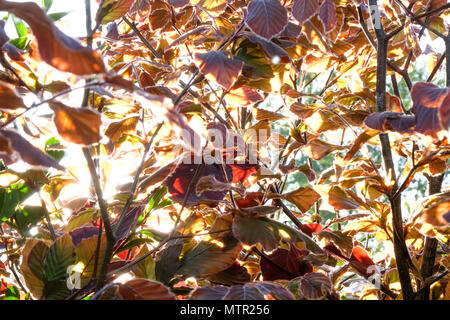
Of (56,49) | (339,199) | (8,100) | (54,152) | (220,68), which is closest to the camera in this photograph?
(56,49)

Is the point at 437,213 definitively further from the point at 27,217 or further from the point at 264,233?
the point at 27,217

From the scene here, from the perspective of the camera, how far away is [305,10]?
2.59ft

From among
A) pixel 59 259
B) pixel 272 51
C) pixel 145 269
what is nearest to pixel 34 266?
pixel 59 259

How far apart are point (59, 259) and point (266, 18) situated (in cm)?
53

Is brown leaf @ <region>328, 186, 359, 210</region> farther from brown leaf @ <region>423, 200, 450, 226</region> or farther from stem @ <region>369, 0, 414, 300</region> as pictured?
brown leaf @ <region>423, 200, 450, 226</region>

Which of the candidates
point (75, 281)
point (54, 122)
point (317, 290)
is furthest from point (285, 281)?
point (54, 122)

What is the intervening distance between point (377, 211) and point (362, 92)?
0.81ft

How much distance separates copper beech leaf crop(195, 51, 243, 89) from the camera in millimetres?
702

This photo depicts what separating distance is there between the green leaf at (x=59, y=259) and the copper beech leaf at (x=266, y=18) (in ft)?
1.55

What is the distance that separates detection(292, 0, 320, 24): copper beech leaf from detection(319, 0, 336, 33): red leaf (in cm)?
5

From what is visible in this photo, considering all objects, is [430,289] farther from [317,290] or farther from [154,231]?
[154,231]

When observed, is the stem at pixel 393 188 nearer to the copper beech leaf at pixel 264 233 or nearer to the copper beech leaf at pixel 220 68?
the copper beech leaf at pixel 264 233

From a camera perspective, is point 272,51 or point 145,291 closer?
point 145,291

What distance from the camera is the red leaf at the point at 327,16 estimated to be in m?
0.83
